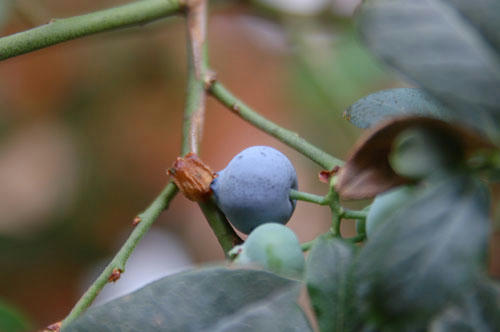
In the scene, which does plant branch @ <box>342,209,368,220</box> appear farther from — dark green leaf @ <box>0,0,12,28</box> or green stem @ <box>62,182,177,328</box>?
dark green leaf @ <box>0,0,12,28</box>

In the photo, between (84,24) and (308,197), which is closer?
(308,197)

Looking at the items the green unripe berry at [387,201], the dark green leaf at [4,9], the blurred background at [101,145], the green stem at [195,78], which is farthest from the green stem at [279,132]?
the blurred background at [101,145]

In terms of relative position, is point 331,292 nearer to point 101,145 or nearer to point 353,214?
point 353,214

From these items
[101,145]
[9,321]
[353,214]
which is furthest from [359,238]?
[101,145]

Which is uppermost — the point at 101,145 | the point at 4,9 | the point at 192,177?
the point at 101,145

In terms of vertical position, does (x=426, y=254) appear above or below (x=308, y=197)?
below

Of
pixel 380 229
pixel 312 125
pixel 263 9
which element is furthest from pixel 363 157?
pixel 312 125
